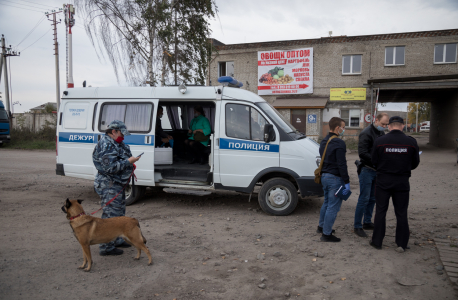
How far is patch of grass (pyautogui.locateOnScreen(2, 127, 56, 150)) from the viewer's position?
22.9m

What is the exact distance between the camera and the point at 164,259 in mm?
4453

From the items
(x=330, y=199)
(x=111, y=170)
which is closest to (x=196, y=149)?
(x=111, y=170)

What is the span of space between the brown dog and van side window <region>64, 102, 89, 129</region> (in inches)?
154

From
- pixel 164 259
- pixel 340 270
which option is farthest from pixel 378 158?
pixel 164 259

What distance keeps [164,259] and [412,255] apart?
3.33m

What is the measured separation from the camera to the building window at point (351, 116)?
81.3 feet

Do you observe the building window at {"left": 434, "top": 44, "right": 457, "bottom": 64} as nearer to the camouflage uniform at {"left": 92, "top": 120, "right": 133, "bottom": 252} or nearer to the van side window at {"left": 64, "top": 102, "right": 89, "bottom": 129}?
the van side window at {"left": 64, "top": 102, "right": 89, "bottom": 129}

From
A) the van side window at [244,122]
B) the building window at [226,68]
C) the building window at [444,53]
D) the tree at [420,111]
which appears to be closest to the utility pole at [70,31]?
the building window at [226,68]

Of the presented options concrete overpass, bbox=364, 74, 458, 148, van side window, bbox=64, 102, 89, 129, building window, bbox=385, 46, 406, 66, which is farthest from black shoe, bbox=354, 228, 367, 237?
building window, bbox=385, 46, 406, 66

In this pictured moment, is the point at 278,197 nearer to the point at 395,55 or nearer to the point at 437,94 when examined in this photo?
the point at 395,55

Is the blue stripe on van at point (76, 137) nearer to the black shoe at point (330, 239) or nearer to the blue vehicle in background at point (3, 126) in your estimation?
the black shoe at point (330, 239)

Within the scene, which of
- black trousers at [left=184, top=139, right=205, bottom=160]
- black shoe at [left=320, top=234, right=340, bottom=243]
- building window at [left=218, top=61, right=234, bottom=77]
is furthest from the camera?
building window at [left=218, top=61, right=234, bottom=77]

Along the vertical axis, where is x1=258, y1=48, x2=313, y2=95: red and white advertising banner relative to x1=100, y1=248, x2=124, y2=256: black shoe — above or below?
above

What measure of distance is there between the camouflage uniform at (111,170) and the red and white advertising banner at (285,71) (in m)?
22.7
